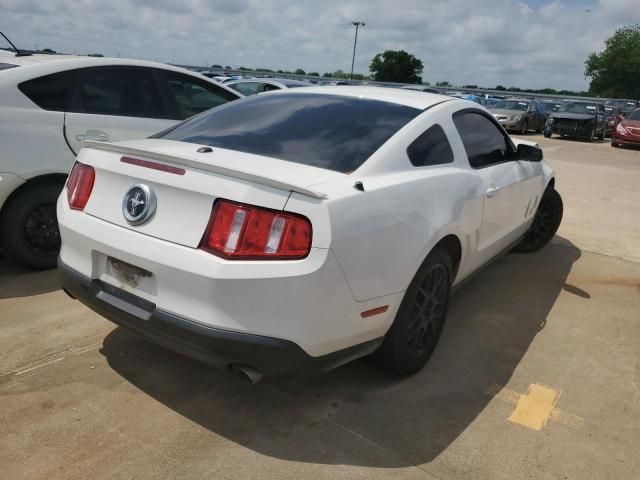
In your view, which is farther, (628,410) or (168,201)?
(628,410)

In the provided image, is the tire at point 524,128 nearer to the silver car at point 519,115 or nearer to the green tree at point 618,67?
the silver car at point 519,115

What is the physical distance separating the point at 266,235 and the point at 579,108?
22.6 m

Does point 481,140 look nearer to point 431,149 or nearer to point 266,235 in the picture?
point 431,149

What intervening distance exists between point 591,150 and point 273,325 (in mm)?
17436

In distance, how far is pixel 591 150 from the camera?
55.5 feet

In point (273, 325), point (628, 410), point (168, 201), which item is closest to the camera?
point (273, 325)

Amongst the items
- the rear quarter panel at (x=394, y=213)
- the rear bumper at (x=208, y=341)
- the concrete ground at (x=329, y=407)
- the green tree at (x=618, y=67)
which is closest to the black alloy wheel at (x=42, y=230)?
the concrete ground at (x=329, y=407)

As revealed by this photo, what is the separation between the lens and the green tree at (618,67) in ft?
251

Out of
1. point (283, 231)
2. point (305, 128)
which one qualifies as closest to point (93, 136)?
point (305, 128)

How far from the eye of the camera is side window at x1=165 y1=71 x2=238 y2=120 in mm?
4945

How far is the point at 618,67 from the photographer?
7750 centimetres

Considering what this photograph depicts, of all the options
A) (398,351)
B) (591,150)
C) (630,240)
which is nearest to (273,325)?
(398,351)

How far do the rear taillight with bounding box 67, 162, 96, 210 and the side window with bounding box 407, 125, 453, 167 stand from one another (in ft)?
5.25

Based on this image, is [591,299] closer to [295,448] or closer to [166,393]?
[295,448]
